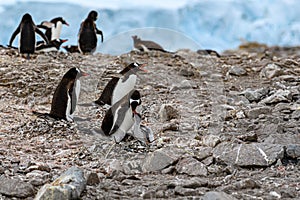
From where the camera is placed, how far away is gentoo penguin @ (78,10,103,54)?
8.37m

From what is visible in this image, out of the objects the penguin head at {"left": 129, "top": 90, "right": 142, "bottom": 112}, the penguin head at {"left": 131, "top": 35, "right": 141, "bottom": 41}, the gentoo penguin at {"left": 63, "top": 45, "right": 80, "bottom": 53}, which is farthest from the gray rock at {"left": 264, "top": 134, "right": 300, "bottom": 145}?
the penguin head at {"left": 131, "top": 35, "right": 141, "bottom": 41}

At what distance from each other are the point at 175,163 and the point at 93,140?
2.86 ft

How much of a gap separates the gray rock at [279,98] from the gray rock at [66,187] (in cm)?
250

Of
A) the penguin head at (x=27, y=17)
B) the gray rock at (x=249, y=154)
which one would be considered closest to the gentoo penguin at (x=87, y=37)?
the penguin head at (x=27, y=17)

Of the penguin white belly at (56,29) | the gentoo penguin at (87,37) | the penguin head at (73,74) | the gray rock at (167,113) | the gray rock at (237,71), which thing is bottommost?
the gray rock at (167,113)

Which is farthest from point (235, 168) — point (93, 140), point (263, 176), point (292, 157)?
point (93, 140)

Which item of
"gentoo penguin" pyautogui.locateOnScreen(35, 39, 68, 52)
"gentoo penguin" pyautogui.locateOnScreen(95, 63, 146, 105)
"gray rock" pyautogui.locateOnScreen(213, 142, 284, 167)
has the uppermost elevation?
"gentoo penguin" pyautogui.locateOnScreen(35, 39, 68, 52)

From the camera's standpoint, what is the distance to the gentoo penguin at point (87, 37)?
27.5 ft

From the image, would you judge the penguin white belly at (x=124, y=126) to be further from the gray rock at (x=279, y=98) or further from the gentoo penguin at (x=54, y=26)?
the gentoo penguin at (x=54, y=26)

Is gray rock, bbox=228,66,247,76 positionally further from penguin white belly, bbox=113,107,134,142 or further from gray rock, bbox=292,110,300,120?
penguin white belly, bbox=113,107,134,142

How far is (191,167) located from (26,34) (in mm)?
5332

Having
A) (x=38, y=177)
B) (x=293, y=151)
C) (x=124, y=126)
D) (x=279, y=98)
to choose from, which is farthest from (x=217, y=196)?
(x=279, y=98)

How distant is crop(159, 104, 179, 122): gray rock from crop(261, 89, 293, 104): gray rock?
3.17ft

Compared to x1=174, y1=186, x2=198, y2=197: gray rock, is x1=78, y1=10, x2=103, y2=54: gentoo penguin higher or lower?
higher
